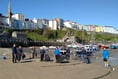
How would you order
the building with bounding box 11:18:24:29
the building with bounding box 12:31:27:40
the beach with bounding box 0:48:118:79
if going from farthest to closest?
1. the building with bounding box 11:18:24:29
2. the building with bounding box 12:31:27:40
3. the beach with bounding box 0:48:118:79

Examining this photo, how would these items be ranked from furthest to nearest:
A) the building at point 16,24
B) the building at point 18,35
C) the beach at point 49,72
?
the building at point 16,24 < the building at point 18,35 < the beach at point 49,72

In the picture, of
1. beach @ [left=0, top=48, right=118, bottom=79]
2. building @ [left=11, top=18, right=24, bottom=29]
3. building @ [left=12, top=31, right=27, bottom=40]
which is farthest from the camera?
building @ [left=11, top=18, right=24, bottom=29]

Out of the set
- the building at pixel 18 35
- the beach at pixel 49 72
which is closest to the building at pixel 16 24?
the building at pixel 18 35

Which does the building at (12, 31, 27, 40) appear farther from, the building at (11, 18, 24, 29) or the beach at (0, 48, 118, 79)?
the beach at (0, 48, 118, 79)

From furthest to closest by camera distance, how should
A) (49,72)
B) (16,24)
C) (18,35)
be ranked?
(16,24) → (18,35) → (49,72)

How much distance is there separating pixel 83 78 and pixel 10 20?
16509cm

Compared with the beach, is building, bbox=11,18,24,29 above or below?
above

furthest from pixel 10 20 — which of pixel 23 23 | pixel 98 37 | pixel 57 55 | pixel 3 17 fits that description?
pixel 57 55

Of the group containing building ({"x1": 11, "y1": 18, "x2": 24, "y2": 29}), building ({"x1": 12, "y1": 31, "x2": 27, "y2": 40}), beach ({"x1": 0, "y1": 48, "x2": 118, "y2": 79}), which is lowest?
beach ({"x1": 0, "y1": 48, "x2": 118, "y2": 79})

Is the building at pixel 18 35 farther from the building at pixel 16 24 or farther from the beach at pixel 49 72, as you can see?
the beach at pixel 49 72

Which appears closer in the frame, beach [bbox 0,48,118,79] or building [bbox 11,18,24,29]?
beach [bbox 0,48,118,79]

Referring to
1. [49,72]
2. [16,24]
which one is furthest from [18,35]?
[49,72]

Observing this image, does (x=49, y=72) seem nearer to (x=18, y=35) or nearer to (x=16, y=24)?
(x=18, y=35)

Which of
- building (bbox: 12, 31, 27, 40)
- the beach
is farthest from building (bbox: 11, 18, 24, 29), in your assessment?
the beach
